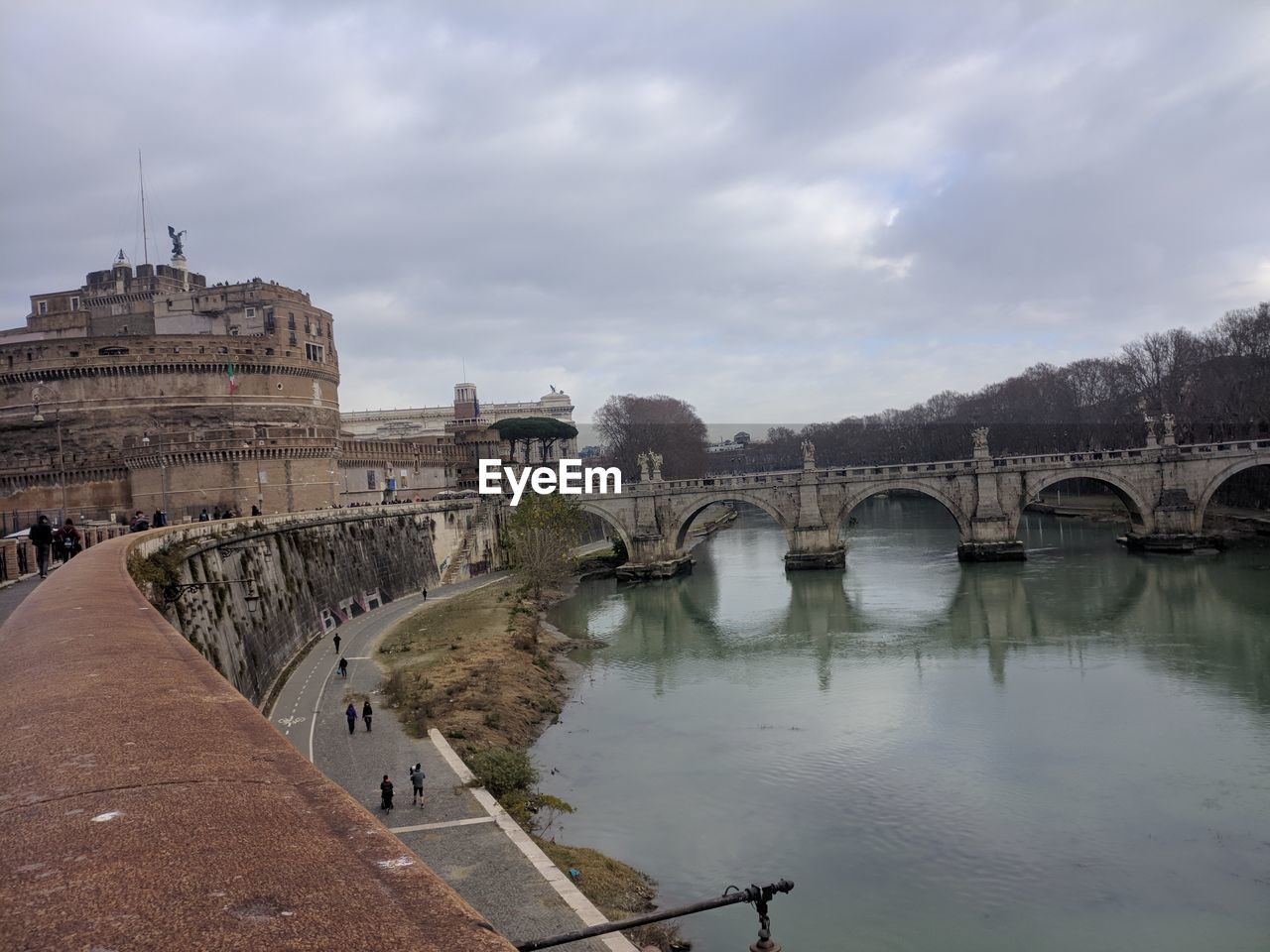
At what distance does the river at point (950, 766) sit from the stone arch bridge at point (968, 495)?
8.75 meters

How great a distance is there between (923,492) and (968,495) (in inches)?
75.0

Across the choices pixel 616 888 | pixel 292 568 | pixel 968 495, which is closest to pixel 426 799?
pixel 616 888

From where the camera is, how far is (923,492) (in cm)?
4269

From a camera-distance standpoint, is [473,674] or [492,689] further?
[473,674]

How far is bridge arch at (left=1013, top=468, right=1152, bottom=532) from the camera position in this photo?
135ft

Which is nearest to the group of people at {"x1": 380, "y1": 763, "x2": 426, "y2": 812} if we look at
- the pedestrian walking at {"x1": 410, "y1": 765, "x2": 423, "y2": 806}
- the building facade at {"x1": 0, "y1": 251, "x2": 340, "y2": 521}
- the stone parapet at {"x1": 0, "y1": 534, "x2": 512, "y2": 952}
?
the pedestrian walking at {"x1": 410, "y1": 765, "x2": 423, "y2": 806}

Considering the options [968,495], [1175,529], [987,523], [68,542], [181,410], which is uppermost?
[181,410]

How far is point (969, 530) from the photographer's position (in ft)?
138

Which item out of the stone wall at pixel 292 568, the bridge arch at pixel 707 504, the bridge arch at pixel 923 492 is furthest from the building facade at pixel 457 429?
the bridge arch at pixel 923 492

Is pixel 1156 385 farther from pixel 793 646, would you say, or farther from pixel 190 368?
pixel 190 368

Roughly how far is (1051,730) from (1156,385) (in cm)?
4596

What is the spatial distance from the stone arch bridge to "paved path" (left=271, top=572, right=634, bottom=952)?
74.5 feet

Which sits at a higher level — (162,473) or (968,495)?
(162,473)

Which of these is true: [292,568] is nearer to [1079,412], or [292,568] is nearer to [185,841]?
[185,841]
